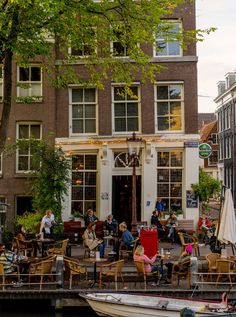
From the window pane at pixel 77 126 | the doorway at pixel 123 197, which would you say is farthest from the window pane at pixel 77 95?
the doorway at pixel 123 197

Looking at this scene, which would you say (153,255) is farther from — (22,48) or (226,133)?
(226,133)

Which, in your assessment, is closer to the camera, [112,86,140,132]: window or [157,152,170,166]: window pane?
[157,152,170,166]: window pane

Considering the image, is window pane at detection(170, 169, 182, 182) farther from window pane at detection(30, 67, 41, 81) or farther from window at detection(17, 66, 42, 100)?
window pane at detection(30, 67, 41, 81)

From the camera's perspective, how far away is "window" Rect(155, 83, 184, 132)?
91.0 feet

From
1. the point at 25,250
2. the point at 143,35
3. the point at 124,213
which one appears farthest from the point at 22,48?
the point at 124,213

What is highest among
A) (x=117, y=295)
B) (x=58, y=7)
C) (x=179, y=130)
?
(x=58, y=7)

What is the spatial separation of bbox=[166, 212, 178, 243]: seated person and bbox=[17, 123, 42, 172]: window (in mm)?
7536

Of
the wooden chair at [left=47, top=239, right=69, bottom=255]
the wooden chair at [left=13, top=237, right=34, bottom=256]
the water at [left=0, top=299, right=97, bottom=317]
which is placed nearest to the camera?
the water at [left=0, top=299, right=97, bottom=317]

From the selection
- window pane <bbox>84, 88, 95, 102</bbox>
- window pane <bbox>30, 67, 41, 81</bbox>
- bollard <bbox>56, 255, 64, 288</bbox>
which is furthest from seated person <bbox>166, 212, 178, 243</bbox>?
bollard <bbox>56, 255, 64, 288</bbox>

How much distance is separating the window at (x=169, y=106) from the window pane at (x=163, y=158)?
47.6 inches

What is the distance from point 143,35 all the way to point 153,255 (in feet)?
23.3

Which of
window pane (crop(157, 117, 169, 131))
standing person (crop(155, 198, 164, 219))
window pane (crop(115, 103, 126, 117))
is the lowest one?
standing person (crop(155, 198, 164, 219))

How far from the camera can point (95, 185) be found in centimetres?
2800

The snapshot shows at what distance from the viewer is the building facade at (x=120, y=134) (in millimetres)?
27344
